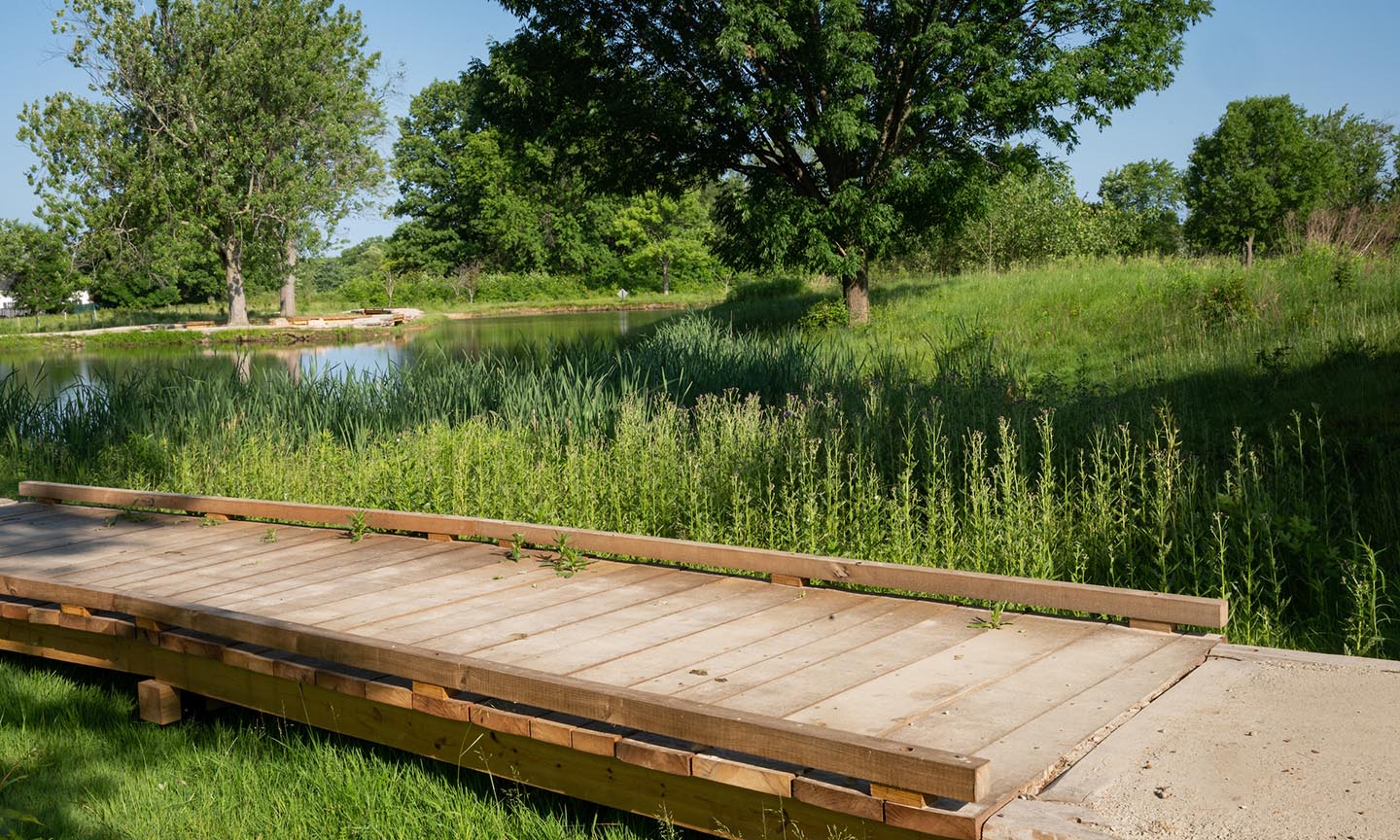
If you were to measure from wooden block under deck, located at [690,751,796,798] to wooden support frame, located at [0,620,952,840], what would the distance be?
38mm

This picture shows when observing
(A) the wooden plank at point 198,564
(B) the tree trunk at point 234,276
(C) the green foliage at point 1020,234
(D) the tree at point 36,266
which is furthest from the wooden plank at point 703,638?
(B) the tree trunk at point 234,276

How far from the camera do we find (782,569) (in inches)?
183

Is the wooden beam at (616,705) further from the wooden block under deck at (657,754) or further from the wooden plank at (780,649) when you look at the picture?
the wooden plank at (780,649)

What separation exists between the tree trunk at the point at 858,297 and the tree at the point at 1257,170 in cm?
3073

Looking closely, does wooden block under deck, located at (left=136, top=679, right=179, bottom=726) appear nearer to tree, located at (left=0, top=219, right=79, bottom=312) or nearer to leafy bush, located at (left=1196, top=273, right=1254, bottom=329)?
leafy bush, located at (left=1196, top=273, right=1254, bottom=329)

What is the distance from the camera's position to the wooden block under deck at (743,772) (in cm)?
275

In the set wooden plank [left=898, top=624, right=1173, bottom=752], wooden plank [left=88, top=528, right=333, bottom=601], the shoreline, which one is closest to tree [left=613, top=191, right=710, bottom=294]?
the shoreline

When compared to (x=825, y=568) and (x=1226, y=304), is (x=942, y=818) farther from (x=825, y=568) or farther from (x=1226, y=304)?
(x=1226, y=304)

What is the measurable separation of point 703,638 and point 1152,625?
159 centimetres

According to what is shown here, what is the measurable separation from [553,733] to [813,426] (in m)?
4.14

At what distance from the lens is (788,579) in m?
4.66

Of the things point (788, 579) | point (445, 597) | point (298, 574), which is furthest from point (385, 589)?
point (788, 579)

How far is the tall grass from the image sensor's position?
5215mm

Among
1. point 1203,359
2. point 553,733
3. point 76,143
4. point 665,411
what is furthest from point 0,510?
point 76,143
